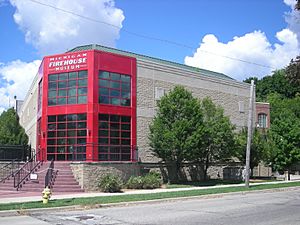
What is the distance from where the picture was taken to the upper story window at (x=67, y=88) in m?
29.5

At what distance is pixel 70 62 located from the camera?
98.1ft

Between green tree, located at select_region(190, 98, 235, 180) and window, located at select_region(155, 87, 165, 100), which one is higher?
window, located at select_region(155, 87, 165, 100)

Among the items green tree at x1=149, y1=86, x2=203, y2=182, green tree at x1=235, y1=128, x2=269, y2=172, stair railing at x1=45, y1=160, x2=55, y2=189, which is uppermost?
green tree at x1=149, y1=86, x2=203, y2=182

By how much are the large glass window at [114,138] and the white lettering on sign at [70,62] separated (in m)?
3.92

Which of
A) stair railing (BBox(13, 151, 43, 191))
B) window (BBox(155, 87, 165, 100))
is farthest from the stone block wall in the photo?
stair railing (BBox(13, 151, 43, 191))

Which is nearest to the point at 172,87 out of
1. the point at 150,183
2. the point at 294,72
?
the point at 150,183

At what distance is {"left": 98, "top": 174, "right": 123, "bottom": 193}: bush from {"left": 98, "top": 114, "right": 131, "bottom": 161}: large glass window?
478cm

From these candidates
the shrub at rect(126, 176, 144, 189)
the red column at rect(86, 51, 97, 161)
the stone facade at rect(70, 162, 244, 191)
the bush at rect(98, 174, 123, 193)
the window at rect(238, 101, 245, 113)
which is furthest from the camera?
the window at rect(238, 101, 245, 113)

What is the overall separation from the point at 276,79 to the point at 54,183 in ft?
216

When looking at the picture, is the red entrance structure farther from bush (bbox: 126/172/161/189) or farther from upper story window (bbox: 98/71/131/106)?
bush (bbox: 126/172/161/189)

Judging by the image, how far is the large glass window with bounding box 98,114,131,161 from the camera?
1148 inches

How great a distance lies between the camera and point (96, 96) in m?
29.2

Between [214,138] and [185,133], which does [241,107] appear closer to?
[214,138]

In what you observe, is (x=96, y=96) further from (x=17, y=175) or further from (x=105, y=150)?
(x=17, y=175)
